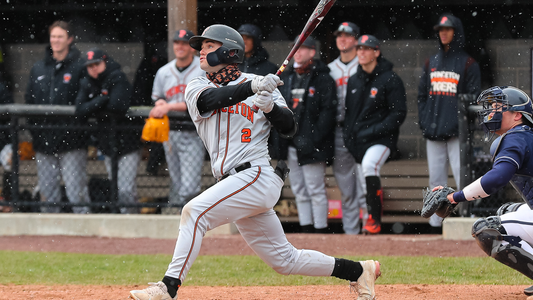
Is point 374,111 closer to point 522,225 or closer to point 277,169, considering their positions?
point 522,225

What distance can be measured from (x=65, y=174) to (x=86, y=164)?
256 millimetres

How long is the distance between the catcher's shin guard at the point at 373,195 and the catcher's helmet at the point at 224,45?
10.1ft

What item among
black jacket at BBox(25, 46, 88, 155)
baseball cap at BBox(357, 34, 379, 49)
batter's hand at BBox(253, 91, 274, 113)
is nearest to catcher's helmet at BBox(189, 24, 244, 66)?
batter's hand at BBox(253, 91, 274, 113)

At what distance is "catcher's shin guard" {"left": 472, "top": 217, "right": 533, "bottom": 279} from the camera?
4.20 m

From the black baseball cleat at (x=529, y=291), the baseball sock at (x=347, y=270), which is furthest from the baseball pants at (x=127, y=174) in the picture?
the black baseball cleat at (x=529, y=291)

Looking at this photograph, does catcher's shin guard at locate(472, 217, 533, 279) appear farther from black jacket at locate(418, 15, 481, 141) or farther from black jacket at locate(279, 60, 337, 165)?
black jacket at locate(279, 60, 337, 165)

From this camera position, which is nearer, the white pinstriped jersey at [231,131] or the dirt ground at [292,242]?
the white pinstriped jersey at [231,131]

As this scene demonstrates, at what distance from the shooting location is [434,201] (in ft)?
13.6

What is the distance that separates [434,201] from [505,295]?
3.59 feet

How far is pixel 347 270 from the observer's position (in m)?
4.36

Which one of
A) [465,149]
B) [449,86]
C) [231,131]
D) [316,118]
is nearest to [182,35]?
[316,118]

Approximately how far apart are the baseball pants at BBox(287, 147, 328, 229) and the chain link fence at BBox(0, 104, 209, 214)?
101 cm

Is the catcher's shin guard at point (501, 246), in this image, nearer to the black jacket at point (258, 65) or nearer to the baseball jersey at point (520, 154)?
the baseball jersey at point (520, 154)

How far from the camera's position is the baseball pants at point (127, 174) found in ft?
25.9
